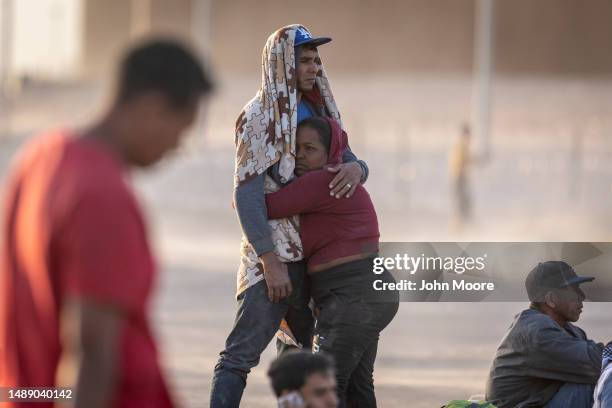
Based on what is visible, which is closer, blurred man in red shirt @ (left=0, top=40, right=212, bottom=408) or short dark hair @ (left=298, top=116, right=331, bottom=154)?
blurred man in red shirt @ (left=0, top=40, right=212, bottom=408)

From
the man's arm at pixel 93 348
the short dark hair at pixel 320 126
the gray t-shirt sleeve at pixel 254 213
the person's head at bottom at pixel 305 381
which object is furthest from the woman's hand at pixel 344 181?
the man's arm at pixel 93 348

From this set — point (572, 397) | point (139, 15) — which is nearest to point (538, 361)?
point (572, 397)

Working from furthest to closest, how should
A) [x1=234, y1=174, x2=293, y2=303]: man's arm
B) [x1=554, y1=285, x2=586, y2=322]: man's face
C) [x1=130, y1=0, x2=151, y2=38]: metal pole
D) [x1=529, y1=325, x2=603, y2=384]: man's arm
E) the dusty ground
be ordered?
[x1=130, y1=0, x2=151, y2=38]: metal pole → the dusty ground → [x1=554, y1=285, x2=586, y2=322]: man's face → [x1=529, y1=325, x2=603, y2=384]: man's arm → [x1=234, y1=174, x2=293, y2=303]: man's arm

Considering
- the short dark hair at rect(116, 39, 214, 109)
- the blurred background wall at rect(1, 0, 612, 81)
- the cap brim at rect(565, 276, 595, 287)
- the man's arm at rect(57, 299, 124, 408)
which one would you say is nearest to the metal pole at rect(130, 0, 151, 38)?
the blurred background wall at rect(1, 0, 612, 81)

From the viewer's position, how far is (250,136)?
4.98 meters

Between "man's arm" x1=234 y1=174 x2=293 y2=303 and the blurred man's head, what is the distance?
6.78ft

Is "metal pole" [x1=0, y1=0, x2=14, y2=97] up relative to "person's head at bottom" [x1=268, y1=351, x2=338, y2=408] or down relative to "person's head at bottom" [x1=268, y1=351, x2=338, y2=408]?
up

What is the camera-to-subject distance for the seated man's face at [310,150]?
16.3 feet

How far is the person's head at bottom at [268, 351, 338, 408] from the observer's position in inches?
150


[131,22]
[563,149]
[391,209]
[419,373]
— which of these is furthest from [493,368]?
[131,22]

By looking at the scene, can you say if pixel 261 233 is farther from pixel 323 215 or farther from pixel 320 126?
pixel 320 126

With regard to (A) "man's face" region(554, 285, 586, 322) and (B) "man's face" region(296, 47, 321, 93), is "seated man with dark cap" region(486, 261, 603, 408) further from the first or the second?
(B) "man's face" region(296, 47, 321, 93)

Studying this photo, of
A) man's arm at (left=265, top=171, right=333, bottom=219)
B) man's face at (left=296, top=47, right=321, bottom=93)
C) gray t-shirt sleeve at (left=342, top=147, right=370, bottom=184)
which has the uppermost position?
man's face at (left=296, top=47, right=321, bottom=93)

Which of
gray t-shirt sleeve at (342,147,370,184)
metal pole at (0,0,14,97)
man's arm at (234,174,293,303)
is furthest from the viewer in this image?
metal pole at (0,0,14,97)
